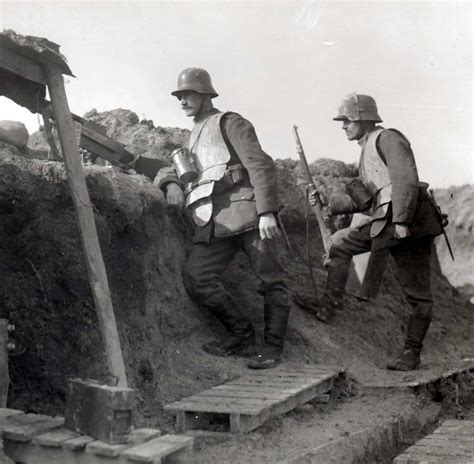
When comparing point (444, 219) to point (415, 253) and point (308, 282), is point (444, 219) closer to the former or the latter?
point (415, 253)

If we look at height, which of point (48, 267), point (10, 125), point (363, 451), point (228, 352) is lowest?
point (363, 451)

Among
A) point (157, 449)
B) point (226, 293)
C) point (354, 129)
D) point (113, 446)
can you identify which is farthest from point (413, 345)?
point (113, 446)

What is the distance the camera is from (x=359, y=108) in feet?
20.6

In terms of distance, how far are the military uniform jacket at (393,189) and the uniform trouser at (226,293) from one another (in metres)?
1.09

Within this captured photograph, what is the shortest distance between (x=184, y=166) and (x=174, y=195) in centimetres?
28

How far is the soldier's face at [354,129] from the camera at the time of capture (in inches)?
251

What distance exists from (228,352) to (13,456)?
2.58 meters

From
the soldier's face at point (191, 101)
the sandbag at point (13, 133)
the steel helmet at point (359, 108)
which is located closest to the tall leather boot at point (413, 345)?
the steel helmet at point (359, 108)

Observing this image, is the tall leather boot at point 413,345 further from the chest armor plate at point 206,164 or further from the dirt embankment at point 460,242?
the dirt embankment at point 460,242

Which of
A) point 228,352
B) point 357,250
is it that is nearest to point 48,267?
point 228,352

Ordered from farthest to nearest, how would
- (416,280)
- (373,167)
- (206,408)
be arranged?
1. (373,167)
2. (416,280)
3. (206,408)

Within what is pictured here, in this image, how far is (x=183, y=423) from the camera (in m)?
4.28

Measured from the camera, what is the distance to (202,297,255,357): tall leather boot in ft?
18.3

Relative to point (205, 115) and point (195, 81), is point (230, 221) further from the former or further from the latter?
point (195, 81)
